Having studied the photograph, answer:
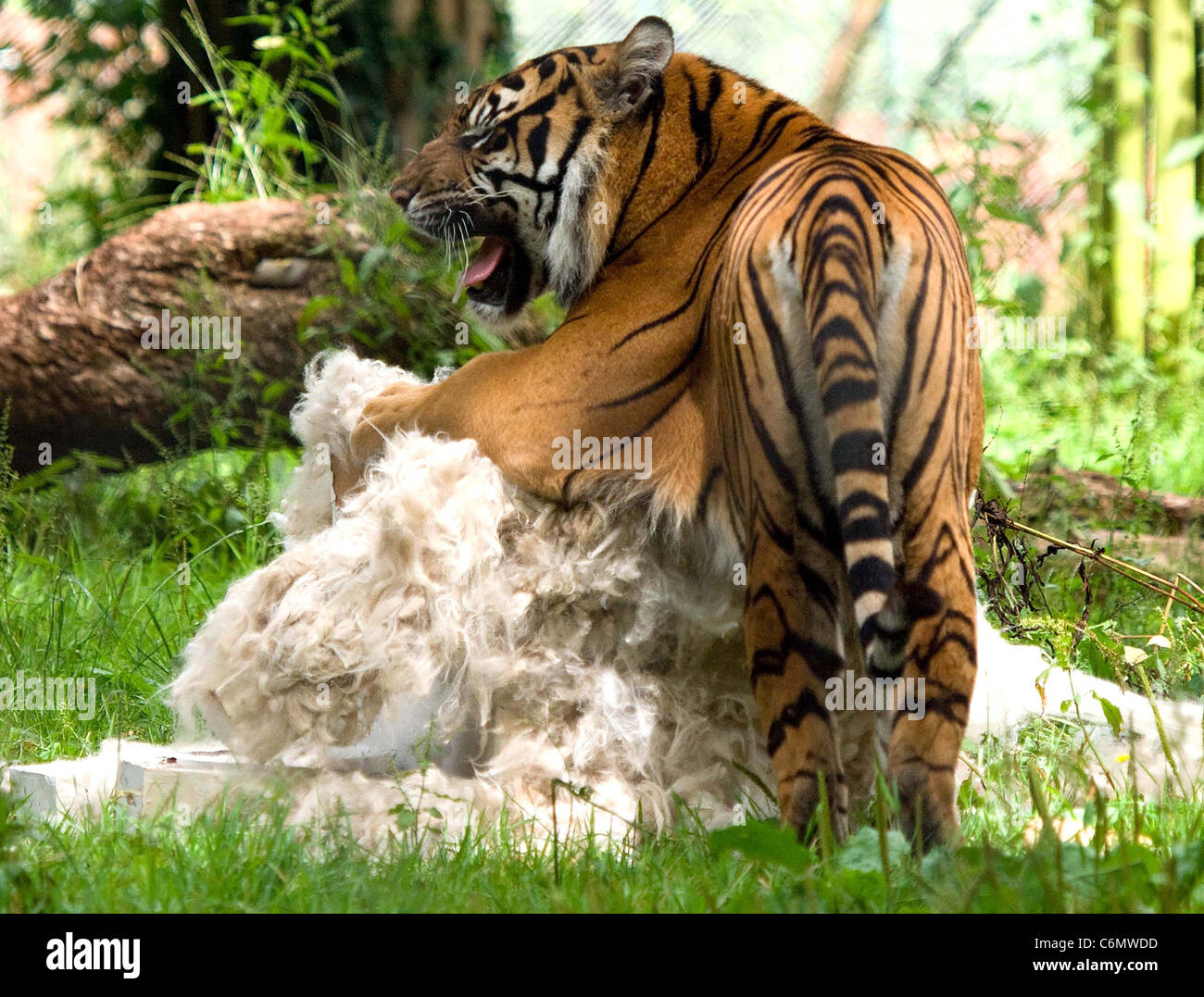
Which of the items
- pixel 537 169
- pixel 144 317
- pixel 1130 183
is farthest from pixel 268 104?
pixel 1130 183

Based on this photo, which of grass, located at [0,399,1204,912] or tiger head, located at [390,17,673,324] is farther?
tiger head, located at [390,17,673,324]

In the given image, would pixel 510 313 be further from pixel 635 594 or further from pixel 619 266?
pixel 635 594

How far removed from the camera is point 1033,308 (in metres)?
6.54

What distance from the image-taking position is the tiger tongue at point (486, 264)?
288 cm

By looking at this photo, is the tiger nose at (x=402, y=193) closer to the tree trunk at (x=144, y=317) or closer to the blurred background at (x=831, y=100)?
the tree trunk at (x=144, y=317)

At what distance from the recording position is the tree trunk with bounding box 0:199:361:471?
5270 mm

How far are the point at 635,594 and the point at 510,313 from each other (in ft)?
2.50

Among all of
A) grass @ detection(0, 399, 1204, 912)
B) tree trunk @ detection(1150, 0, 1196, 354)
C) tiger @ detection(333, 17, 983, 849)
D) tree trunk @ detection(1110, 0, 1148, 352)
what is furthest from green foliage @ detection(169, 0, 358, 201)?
tree trunk @ detection(1150, 0, 1196, 354)

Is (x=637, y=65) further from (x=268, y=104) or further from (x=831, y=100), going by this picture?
(x=831, y=100)

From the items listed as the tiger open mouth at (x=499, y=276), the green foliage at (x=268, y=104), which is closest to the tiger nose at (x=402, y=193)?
the tiger open mouth at (x=499, y=276)

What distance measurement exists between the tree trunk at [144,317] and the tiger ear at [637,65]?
2.77 metres

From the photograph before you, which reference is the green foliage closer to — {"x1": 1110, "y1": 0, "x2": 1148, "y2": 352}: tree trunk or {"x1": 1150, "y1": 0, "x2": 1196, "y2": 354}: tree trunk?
{"x1": 1110, "y1": 0, "x2": 1148, "y2": 352}: tree trunk

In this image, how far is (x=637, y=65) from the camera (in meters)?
2.69
